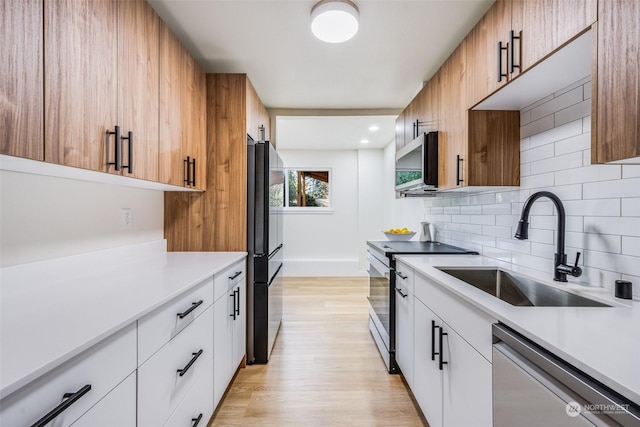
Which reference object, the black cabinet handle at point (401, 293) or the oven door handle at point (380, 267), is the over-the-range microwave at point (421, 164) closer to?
the oven door handle at point (380, 267)

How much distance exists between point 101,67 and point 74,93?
0.23 meters

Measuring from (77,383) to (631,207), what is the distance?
1.88 m

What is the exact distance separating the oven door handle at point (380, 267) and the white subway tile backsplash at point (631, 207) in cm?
131

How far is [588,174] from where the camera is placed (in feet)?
4.29

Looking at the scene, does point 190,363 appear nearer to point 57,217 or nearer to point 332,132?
point 57,217

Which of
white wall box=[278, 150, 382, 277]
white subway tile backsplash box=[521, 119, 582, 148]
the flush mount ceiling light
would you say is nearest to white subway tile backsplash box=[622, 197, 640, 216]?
white subway tile backsplash box=[521, 119, 582, 148]

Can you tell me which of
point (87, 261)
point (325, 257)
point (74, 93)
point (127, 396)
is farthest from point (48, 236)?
point (325, 257)

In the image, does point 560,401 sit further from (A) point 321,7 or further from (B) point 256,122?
(B) point 256,122

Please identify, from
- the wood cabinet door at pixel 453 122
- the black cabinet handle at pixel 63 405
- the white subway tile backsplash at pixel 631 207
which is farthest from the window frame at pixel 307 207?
the black cabinet handle at pixel 63 405

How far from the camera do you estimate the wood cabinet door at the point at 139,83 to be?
4.46 feet

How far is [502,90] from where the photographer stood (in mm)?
1490

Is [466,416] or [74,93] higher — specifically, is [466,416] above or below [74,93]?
below

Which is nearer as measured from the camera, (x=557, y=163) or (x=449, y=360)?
(x=449, y=360)

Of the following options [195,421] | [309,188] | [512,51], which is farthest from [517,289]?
[309,188]
